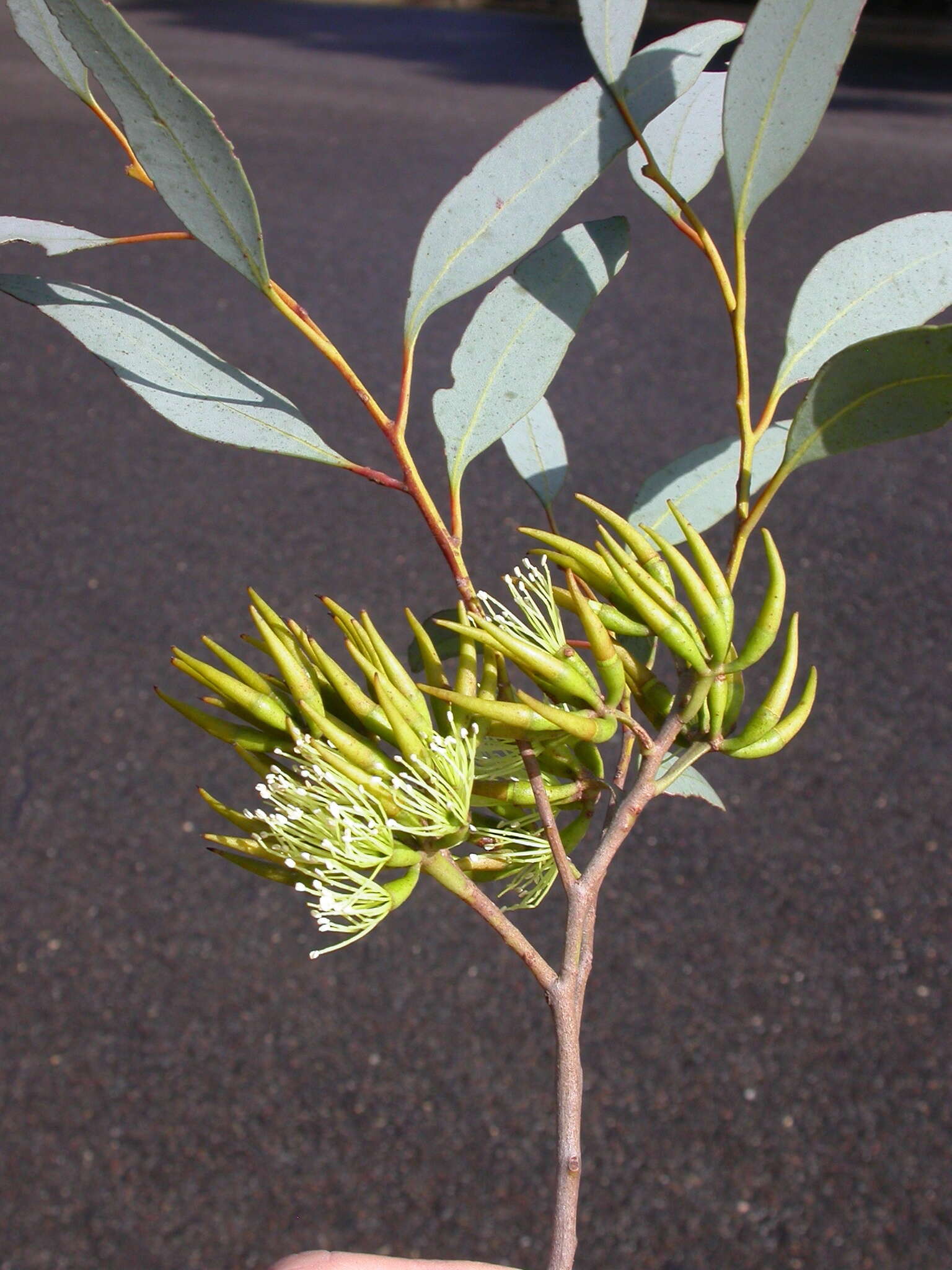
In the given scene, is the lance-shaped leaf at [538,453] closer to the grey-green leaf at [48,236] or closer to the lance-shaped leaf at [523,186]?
the lance-shaped leaf at [523,186]

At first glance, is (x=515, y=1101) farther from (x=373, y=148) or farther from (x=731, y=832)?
(x=373, y=148)

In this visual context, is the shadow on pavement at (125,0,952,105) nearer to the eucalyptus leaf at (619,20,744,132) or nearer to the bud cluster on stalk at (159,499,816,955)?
the eucalyptus leaf at (619,20,744,132)

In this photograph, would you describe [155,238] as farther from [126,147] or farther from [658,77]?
[658,77]

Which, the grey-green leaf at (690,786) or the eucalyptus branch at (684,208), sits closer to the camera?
the eucalyptus branch at (684,208)

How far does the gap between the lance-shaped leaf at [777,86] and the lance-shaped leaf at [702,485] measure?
0.13 metres

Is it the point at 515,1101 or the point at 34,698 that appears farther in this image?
the point at 34,698

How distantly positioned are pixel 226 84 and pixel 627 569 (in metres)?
5.78

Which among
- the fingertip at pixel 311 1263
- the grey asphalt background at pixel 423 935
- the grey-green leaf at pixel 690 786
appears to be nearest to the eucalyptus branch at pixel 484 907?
the grey-green leaf at pixel 690 786

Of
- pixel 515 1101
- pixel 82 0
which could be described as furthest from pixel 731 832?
pixel 82 0

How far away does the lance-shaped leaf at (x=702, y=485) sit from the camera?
1.83 ft

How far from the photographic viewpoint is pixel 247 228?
17.0 inches

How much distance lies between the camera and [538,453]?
1.99ft

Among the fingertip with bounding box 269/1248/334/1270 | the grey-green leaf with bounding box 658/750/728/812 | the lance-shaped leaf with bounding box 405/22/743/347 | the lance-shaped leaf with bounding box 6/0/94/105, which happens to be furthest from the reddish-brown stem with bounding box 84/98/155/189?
the fingertip with bounding box 269/1248/334/1270

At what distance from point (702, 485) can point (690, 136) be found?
0.54ft
